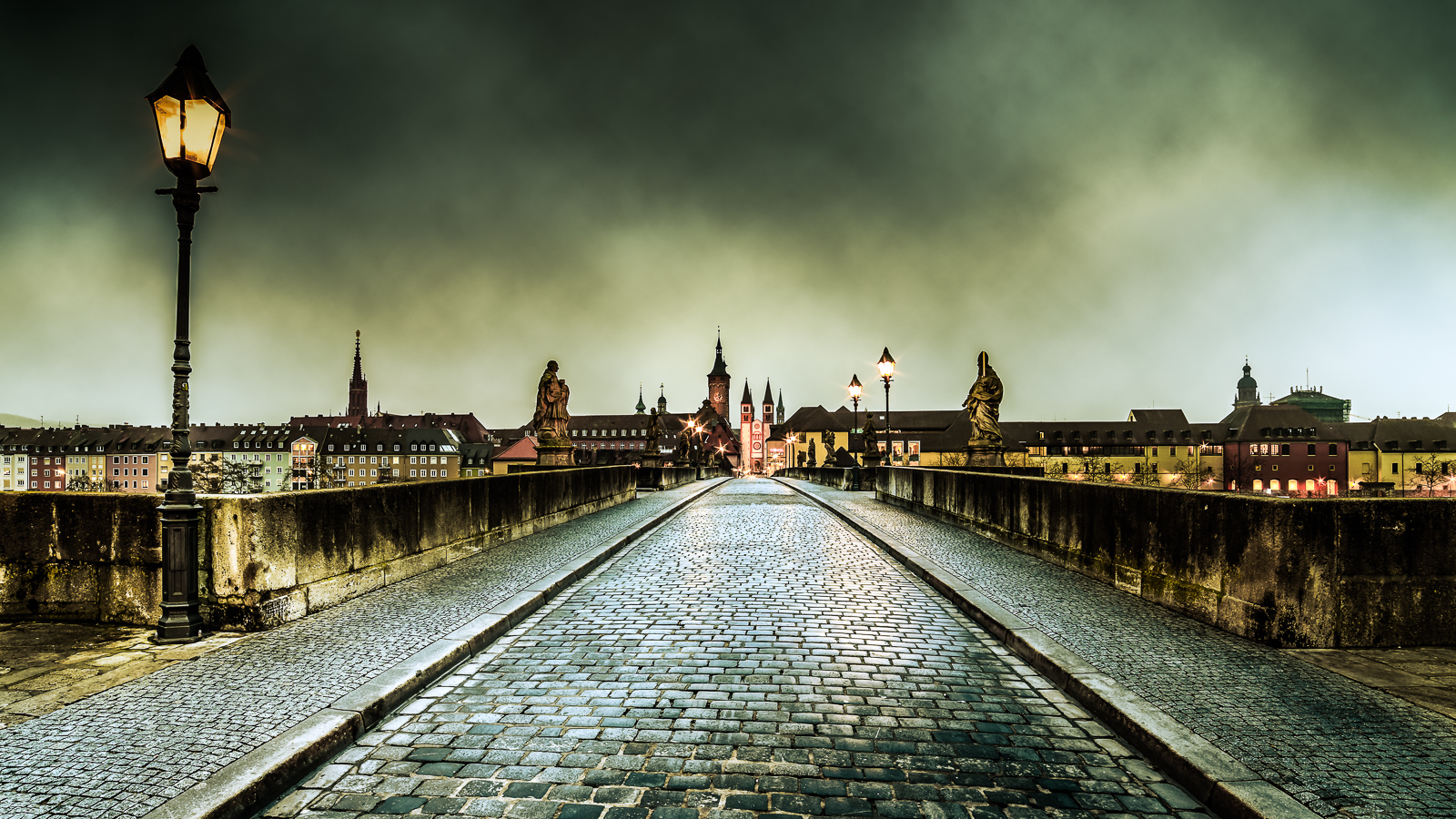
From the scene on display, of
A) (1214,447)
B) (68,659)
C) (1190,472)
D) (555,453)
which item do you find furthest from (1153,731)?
(1214,447)

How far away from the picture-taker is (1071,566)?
8.26 meters

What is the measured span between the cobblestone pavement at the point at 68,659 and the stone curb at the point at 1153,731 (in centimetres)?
571

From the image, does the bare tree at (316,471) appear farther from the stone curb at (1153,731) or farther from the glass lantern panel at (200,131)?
the stone curb at (1153,731)

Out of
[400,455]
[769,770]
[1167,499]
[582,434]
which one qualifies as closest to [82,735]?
[769,770]

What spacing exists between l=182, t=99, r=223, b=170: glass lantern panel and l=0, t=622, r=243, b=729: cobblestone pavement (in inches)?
148

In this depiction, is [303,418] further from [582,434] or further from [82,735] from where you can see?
[82,735]

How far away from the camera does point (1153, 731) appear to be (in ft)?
11.5

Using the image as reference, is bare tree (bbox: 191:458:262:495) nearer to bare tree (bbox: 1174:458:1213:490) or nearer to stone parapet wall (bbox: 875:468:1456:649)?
stone parapet wall (bbox: 875:468:1456:649)

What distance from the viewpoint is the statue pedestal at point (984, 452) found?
15.7 m

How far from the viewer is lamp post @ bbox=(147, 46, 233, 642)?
17.2ft

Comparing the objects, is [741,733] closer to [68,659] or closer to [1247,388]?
[68,659]

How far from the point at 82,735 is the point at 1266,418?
119710 millimetres

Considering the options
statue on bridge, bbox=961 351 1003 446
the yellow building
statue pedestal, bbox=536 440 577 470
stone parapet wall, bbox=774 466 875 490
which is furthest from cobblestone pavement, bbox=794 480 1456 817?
the yellow building

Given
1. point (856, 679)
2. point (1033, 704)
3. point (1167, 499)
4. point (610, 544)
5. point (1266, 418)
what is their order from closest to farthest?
point (1033, 704) → point (856, 679) → point (1167, 499) → point (610, 544) → point (1266, 418)
